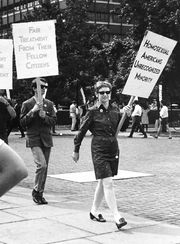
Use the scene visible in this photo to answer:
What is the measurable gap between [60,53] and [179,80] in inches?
310

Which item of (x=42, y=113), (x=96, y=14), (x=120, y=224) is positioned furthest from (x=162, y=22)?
(x=96, y=14)

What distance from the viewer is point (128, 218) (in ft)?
21.5

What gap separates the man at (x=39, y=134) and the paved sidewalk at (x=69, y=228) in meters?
0.39

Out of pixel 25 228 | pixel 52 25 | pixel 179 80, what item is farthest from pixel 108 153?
pixel 179 80

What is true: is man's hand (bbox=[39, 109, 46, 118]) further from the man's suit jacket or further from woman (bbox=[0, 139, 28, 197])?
woman (bbox=[0, 139, 28, 197])

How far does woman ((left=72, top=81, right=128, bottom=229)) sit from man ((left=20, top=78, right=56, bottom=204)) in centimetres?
121

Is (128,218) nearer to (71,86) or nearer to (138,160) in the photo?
(138,160)

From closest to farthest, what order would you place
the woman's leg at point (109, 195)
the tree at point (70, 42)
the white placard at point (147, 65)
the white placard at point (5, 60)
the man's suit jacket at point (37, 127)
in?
the woman's leg at point (109, 195) → the white placard at point (147, 65) → the man's suit jacket at point (37, 127) → the white placard at point (5, 60) → the tree at point (70, 42)

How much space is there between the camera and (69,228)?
5980mm

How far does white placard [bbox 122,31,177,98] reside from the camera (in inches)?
274

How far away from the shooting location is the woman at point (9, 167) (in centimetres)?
235

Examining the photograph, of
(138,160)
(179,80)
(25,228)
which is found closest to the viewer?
(25,228)

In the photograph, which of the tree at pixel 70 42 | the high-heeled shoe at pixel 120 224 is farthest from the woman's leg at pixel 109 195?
the tree at pixel 70 42

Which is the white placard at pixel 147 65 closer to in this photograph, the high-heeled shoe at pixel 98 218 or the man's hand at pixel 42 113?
the man's hand at pixel 42 113
